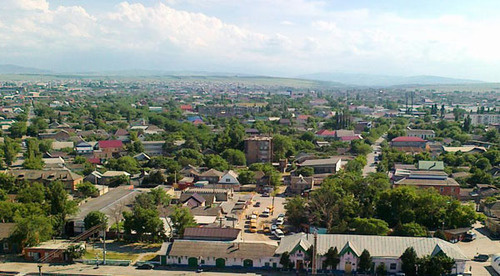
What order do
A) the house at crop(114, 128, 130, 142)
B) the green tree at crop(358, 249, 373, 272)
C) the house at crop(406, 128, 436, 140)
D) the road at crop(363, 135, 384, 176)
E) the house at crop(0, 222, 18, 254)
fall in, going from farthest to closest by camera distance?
1. the house at crop(406, 128, 436, 140)
2. the house at crop(114, 128, 130, 142)
3. the road at crop(363, 135, 384, 176)
4. the house at crop(0, 222, 18, 254)
5. the green tree at crop(358, 249, 373, 272)

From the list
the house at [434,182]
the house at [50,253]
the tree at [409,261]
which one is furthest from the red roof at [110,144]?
the tree at [409,261]

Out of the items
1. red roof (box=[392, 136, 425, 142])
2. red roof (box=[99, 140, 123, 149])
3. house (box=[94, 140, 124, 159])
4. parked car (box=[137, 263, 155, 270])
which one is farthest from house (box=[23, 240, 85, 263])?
red roof (box=[392, 136, 425, 142])

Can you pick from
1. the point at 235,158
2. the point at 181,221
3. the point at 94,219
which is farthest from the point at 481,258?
the point at 235,158

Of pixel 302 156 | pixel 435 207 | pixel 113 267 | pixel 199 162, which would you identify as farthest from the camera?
pixel 302 156

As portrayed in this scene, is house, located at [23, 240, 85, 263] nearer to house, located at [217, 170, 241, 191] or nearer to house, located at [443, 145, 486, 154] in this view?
house, located at [217, 170, 241, 191]

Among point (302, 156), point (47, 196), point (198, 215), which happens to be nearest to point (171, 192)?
point (198, 215)

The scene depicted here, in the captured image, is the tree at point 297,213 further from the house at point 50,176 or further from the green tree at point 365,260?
the house at point 50,176

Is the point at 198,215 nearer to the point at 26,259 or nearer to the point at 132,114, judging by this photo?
the point at 26,259

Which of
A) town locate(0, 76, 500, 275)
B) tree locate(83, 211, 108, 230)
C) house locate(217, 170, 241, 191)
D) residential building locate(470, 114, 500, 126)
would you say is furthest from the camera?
residential building locate(470, 114, 500, 126)
